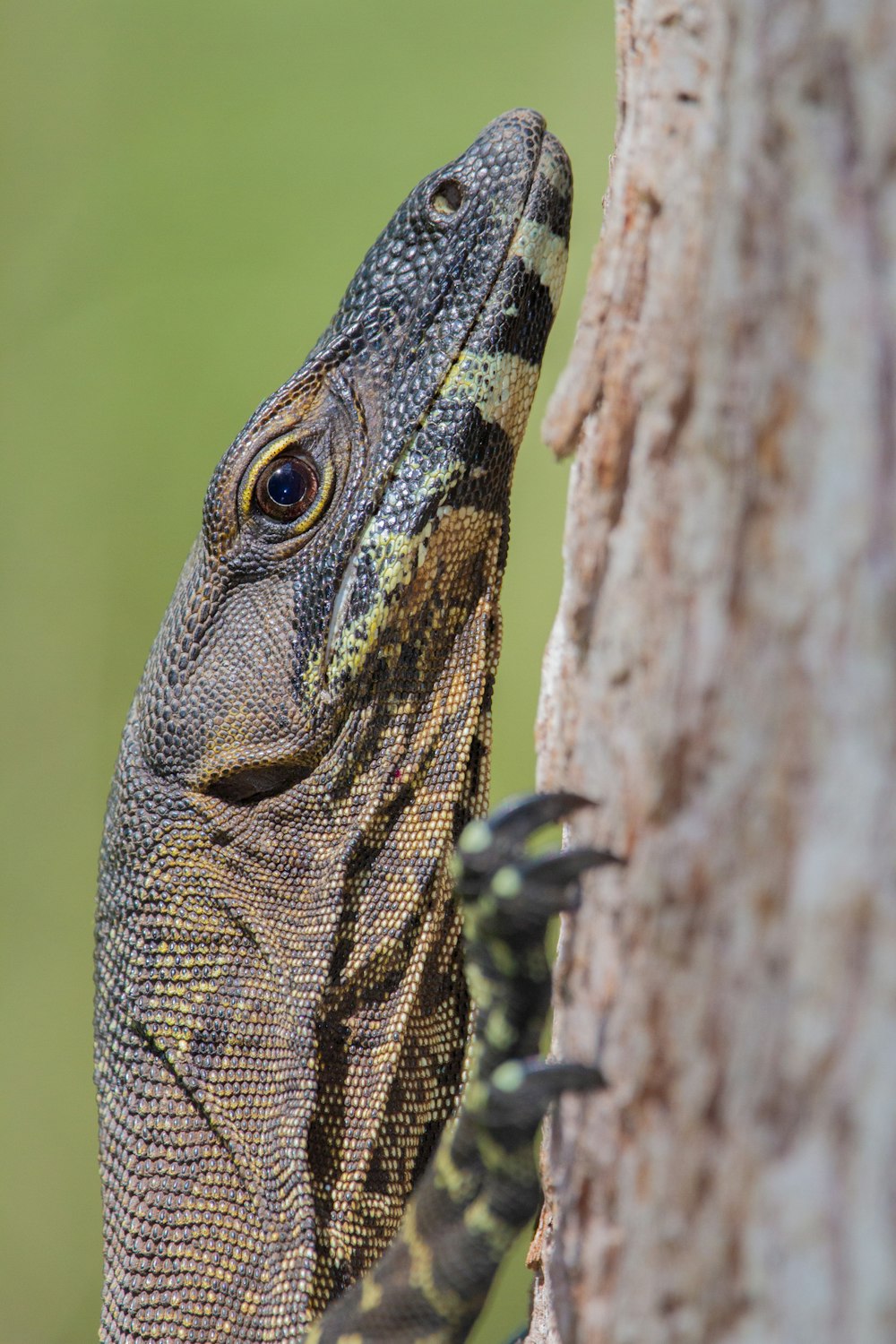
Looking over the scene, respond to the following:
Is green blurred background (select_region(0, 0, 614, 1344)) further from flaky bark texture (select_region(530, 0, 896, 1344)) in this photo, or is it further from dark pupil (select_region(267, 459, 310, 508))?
flaky bark texture (select_region(530, 0, 896, 1344))

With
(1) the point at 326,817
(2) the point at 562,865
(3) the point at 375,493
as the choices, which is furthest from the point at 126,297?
(2) the point at 562,865

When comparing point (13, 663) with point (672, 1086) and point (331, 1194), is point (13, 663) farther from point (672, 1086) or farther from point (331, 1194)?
point (672, 1086)

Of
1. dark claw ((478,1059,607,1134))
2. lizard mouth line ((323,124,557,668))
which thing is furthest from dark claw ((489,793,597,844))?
lizard mouth line ((323,124,557,668))

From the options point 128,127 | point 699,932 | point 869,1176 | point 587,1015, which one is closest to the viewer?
point 869,1176

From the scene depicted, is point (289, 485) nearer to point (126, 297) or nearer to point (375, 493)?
point (375, 493)

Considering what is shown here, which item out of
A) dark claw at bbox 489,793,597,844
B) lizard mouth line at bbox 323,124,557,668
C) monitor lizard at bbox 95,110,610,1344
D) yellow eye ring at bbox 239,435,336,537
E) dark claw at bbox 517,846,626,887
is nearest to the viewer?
dark claw at bbox 517,846,626,887

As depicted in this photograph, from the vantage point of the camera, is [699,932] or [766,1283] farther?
[699,932]

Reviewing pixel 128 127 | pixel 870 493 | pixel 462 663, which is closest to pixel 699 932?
pixel 870 493

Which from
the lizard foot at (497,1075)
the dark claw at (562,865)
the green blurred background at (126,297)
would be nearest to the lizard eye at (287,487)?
the lizard foot at (497,1075)
